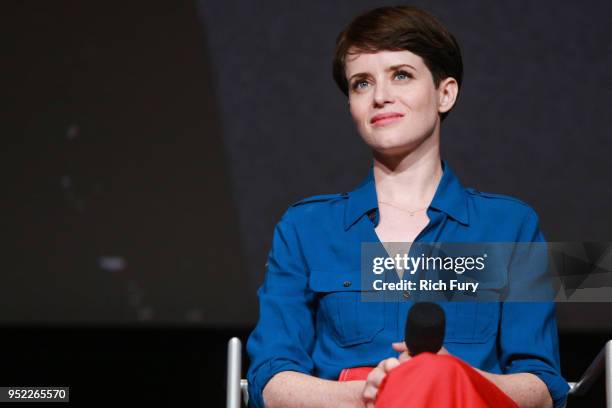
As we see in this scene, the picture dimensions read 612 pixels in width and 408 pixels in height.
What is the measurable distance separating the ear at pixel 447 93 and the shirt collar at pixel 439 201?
0.42ft

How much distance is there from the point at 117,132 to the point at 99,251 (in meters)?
0.56

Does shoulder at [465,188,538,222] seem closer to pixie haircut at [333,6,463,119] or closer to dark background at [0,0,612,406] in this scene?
pixie haircut at [333,6,463,119]

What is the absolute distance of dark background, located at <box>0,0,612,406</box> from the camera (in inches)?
164

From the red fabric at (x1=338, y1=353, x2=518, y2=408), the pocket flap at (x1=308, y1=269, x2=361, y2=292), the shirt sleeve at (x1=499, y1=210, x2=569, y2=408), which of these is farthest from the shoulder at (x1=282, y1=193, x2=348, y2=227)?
the red fabric at (x1=338, y1=353, x2=518, y2=408)

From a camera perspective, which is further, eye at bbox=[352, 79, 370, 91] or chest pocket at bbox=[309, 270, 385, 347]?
eye at bbox=[352, 79, 370, 91]

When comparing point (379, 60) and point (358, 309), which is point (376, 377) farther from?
point (379, 60)

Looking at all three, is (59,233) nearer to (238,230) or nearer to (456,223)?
(238,230)

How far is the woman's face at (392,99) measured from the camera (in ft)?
5.96

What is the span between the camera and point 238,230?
455cm

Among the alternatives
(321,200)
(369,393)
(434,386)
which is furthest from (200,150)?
(434,386)

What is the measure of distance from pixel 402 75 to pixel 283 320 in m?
0.50

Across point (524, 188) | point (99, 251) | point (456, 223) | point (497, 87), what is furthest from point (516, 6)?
point (456, 223)

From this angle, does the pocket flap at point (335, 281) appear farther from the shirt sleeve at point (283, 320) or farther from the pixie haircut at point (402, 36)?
the pixie haircut at point (402, 36)

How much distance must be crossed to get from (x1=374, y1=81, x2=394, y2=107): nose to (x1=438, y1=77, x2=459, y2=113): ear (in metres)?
0.13
